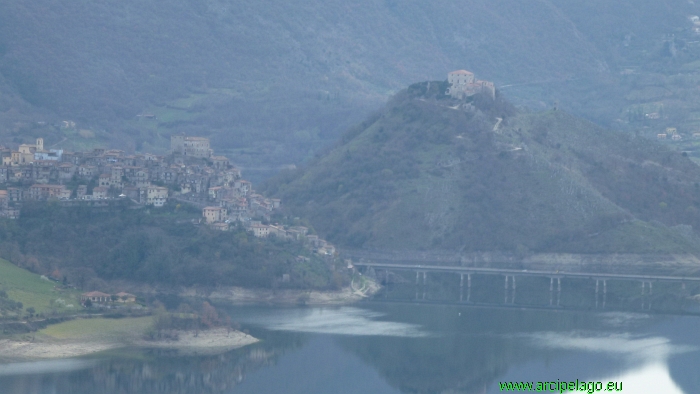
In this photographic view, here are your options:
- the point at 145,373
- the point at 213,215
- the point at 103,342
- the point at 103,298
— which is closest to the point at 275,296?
the point at 213,215

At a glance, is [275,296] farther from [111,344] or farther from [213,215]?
[111,344]

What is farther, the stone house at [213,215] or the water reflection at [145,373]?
the stone house at [213,215]

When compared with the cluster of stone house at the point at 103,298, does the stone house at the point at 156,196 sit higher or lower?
higher

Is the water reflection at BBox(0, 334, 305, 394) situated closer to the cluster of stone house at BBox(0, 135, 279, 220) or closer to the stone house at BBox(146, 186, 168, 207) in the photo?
the stone house at BBox(146, 186, 168, 207)

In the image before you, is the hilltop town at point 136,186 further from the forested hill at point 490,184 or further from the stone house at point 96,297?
the stone house at point 96,297

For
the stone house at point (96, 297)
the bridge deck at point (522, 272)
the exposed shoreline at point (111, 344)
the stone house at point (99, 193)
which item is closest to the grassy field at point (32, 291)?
the stone house at point (96, 297)

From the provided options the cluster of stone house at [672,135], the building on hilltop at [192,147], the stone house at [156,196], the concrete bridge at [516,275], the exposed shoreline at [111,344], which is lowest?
the exposed shoreline at [111,344]

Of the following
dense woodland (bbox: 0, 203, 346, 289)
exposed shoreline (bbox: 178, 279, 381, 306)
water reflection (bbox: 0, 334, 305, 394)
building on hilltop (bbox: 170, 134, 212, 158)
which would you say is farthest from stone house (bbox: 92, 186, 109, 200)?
water reflection (bbox: 0, 334, 305, 394)
